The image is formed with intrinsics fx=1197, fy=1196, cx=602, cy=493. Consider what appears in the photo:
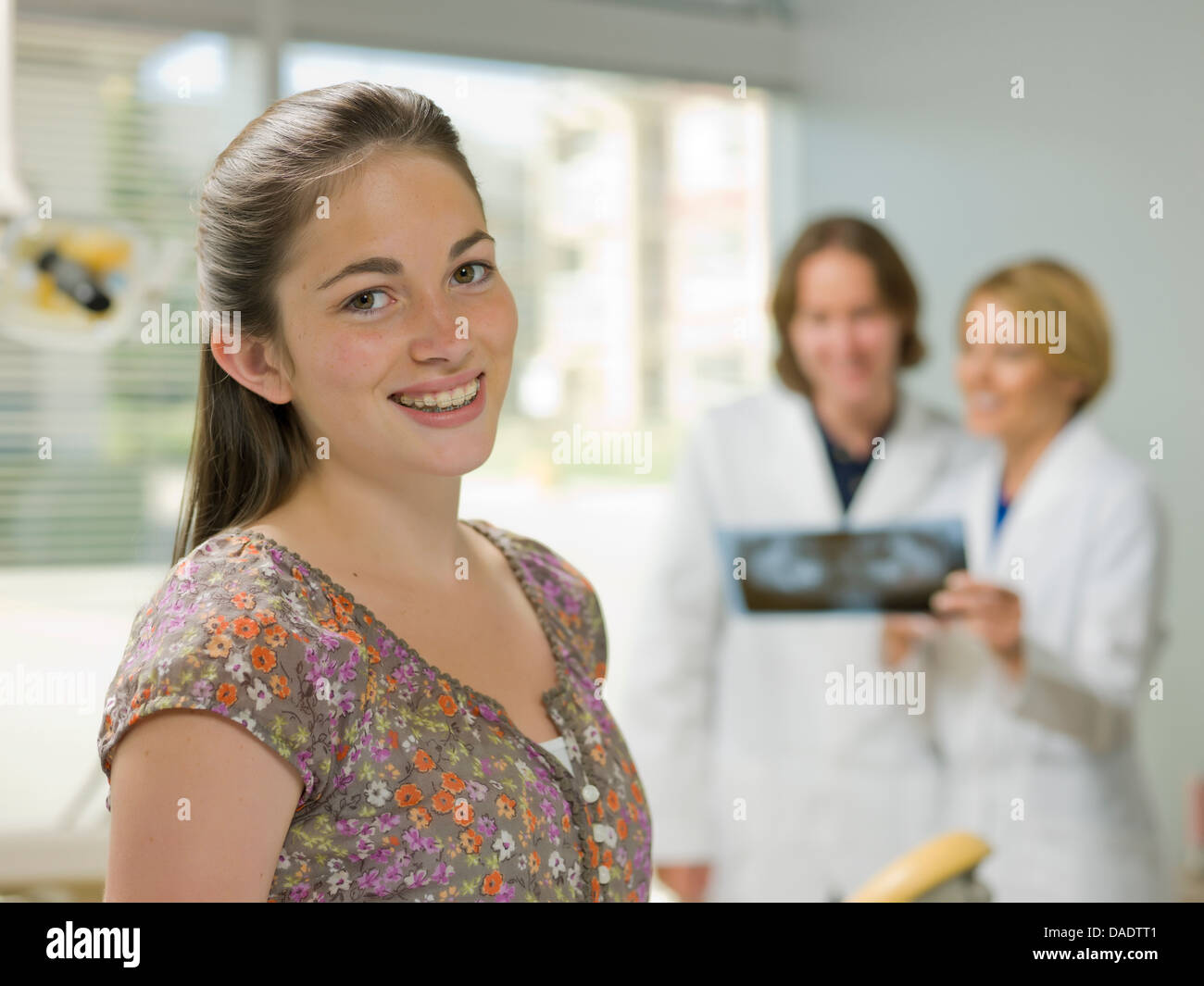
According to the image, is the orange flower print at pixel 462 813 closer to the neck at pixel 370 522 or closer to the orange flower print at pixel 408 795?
the orange flower print at pixel 408 795

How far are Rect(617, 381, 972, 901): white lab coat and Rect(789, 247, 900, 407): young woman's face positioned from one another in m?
0.07

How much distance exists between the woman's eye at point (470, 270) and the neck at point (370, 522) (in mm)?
120

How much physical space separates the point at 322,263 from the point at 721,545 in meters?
1.62

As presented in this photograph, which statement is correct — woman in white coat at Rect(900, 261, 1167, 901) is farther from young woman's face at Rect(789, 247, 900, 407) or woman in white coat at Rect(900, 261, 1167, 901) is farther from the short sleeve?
the short sleeve

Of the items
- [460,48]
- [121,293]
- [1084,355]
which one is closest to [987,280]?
[1084,355]

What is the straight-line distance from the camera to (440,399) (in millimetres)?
675

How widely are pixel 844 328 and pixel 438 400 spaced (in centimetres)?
159

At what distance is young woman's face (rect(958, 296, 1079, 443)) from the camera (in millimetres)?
2121

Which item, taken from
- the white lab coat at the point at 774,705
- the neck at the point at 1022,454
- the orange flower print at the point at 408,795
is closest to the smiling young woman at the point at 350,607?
the orange flower print at the point at 408,795

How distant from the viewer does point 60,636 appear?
2.25 m

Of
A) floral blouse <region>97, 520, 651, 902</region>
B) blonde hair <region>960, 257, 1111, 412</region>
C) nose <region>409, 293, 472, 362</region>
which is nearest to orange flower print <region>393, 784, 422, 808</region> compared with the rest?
floral blouse <region>97, 520, 651, 902</region>

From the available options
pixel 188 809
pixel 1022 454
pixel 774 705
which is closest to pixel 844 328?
pixel 1022 454

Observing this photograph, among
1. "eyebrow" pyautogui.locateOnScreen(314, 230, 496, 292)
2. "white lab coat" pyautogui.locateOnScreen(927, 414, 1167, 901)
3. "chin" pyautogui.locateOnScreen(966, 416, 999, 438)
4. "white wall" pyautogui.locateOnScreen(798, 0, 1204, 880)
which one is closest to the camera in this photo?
"eyebrow" pyautogui.locateOnScreen(314, 230, 496, 292)
